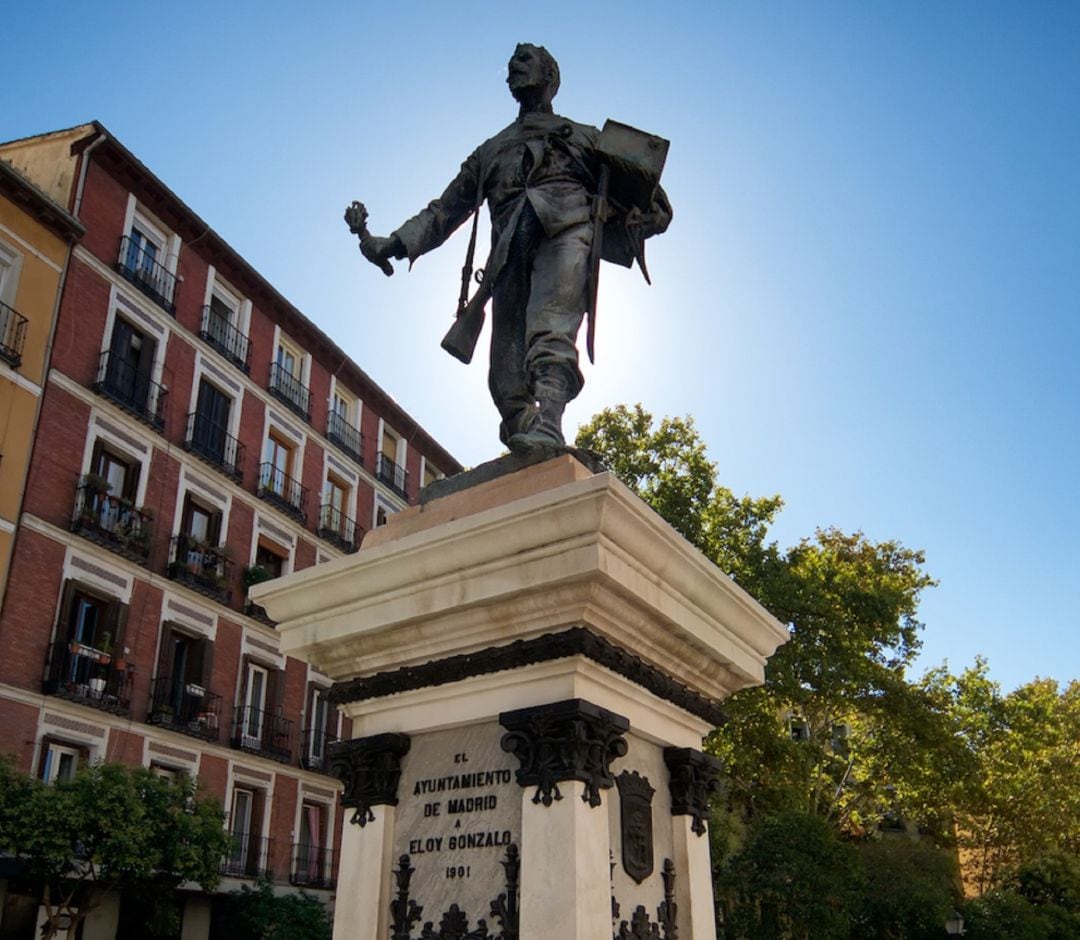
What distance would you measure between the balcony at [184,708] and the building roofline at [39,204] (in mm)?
11523

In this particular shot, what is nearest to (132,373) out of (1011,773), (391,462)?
(391,462)

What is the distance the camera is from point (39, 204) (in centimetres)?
2566

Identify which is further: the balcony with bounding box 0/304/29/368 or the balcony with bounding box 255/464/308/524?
the balcony with bounding box 255/464/308/524

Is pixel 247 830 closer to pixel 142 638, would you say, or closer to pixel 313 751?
pixel 313 751

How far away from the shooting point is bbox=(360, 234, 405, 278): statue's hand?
5457 mm

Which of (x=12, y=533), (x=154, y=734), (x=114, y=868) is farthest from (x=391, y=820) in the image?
(x=154, y=734)

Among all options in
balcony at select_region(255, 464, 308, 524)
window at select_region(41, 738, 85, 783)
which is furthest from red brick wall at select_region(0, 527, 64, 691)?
balcony at select_region(255, 464, 308, 524)

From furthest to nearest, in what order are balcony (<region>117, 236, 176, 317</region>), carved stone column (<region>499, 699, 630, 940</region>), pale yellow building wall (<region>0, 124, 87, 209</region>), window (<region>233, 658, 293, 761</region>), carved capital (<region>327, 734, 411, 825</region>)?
window (<region>233, 658, 293, 761</region>) → balcony (<region>117, 236, 176, 317</region>) → pale yellow building wall (<region>0, 124, 87, 209</region>) → carved capital (<region>327, 734, 411, 825</region>) → carved stone column (<region>499, 699, 630, 940</region>)

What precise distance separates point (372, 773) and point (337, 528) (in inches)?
1304

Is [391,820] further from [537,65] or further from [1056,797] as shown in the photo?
[1056,797]

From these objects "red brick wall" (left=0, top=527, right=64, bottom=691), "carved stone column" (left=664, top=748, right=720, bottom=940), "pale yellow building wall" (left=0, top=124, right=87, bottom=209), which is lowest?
"carved stone column" (left=664, top=748, right=720, bottom=940)

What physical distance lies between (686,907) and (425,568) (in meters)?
1.72

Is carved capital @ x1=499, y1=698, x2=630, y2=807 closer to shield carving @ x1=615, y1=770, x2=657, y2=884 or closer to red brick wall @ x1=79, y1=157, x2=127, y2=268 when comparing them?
shield carving @ x1=615, y1=770, x2=657, y2=884

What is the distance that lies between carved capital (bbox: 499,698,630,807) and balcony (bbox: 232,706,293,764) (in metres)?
27.3
